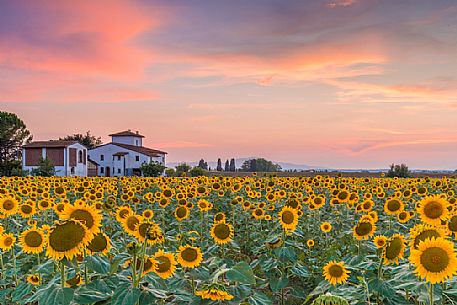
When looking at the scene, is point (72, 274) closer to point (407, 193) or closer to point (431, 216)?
point (431, 216)

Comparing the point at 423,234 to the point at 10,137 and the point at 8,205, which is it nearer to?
the point at 8,205

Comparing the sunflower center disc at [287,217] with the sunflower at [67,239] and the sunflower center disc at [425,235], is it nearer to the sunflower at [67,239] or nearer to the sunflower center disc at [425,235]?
the sunflower center disc at [425,235]

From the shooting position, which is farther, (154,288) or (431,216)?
(431,216)

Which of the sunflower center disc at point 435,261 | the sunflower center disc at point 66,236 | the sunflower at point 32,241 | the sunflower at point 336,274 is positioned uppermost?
the sunflower center disc at point 66,236

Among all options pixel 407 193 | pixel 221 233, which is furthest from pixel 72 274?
pixel 407 193

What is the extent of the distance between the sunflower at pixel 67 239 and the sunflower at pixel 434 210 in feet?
9.06

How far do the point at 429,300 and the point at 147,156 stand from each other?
61324 millimetres

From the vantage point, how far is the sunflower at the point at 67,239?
241 centimetres

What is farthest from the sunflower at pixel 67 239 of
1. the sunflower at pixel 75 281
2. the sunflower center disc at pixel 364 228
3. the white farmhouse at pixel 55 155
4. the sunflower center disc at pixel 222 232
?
the white farmhouse at pixel 55 155

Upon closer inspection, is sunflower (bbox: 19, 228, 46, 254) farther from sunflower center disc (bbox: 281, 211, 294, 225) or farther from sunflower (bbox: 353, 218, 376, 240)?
sunflower (bbox: 353, 218, 376, 240)

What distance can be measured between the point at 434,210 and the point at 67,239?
290cm

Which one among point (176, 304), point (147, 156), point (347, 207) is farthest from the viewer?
point (147, 156)

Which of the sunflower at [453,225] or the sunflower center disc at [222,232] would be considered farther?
the sunflower center disc at [222,232]

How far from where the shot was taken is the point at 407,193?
8531mm
